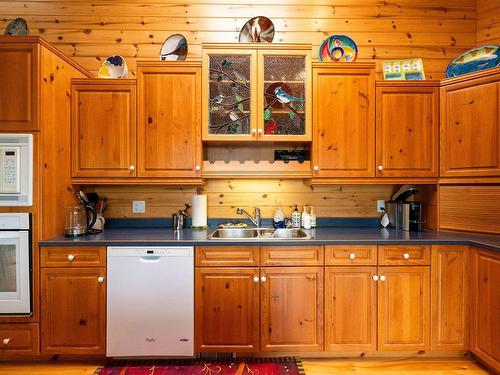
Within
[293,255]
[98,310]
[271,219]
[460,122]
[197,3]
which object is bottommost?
[98,310]

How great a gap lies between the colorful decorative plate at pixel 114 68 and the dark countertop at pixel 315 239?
127 centimetres

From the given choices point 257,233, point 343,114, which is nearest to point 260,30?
point 343,114

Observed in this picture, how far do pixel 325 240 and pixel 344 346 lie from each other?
720 mm

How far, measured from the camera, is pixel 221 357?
2252 millimetres

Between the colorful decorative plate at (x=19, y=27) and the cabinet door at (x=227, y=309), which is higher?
the colorful decorative plate at (x=19, y=27)

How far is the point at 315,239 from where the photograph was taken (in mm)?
2199

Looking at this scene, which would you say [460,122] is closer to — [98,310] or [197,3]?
[197,3]

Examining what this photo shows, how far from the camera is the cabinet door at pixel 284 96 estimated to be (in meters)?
2.46

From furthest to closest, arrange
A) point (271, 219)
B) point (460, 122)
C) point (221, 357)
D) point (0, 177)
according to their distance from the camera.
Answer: point (271, 219), point (460, 122), point (221, 357), point (0, 177)

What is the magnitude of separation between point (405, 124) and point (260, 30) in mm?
1372

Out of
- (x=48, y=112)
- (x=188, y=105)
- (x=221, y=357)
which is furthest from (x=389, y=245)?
(x=48, y=112)

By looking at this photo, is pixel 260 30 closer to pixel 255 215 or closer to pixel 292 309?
pixel 255 215

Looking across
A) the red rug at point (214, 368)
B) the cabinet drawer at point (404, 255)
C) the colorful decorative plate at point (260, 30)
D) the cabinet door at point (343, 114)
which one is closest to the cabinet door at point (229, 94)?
the colorful decorative plate at point (260, 30)

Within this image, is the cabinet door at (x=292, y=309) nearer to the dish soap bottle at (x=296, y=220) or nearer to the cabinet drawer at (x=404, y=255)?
the cabinet drawer at (x=404, y=255)
